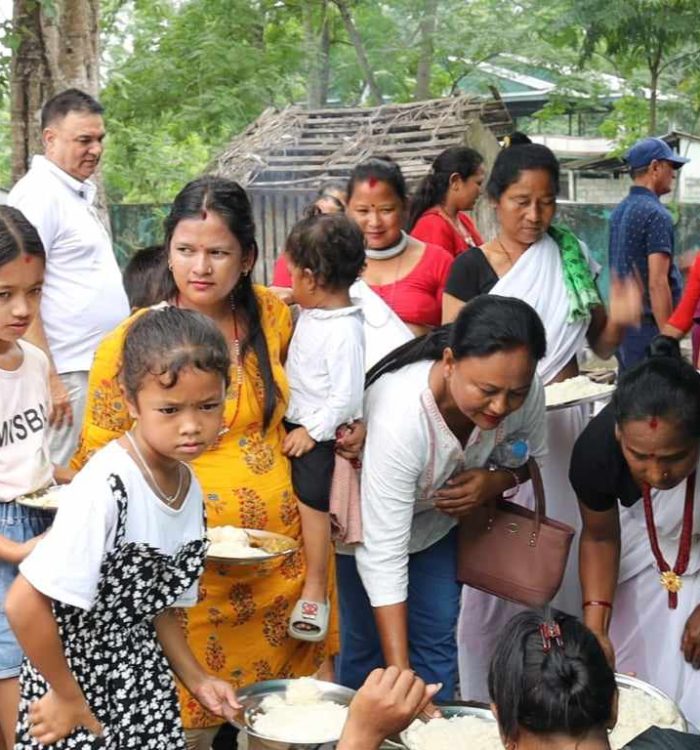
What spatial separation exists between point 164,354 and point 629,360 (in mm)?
3612

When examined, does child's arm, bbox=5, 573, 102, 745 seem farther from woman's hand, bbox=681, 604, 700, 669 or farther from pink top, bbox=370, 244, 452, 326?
pink top, bbox=370, 244, 452, 326

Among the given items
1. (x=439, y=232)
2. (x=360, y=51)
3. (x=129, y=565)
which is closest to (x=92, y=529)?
(x=129, y=565)

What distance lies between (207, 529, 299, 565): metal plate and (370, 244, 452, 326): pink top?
1570 millimetres

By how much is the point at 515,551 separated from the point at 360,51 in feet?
46.2

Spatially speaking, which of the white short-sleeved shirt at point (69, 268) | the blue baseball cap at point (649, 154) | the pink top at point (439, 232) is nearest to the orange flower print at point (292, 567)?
the white short-sleeved shirt at point (69, 268)

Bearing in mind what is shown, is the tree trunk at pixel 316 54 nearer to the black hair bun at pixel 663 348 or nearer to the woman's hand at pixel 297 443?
the black hair bun at pixel 663 348

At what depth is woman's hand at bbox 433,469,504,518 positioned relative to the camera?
3.07 metres

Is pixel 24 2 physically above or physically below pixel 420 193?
above

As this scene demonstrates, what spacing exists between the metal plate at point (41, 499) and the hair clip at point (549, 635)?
1294mm

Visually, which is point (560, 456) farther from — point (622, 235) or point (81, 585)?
point (81, 585)

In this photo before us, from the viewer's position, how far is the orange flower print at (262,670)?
296cm

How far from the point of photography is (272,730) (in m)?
2.49

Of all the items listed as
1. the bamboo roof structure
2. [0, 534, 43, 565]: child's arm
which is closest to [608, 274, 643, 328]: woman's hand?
[0, 534, 43, 565]: child's arm

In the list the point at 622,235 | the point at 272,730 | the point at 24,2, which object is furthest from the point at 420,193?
the point at 272,730
